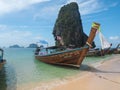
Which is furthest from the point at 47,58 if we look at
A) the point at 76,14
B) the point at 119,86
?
the point at 76,14

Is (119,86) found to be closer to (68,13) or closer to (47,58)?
(47,58)

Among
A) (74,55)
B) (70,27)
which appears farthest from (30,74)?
(70,27)

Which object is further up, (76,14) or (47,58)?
(76,14)

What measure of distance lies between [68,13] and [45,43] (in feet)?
179

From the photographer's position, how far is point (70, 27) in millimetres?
80750

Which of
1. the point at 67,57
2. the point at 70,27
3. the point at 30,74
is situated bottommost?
the point at 30,74

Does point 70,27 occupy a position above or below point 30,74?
above

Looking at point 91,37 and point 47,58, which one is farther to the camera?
point 47,58

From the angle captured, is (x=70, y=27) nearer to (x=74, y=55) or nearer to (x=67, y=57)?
(x=67, y=57)

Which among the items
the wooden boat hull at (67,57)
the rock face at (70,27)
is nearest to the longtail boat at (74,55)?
the wooden boat hull at (67,57)

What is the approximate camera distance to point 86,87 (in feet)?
33.9

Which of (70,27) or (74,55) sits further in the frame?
(70,27)

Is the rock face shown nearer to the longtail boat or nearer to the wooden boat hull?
the wooden boat hull

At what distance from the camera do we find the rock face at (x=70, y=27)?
78375 mm
